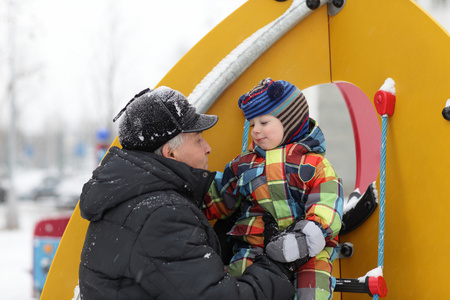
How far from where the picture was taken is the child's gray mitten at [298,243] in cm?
189

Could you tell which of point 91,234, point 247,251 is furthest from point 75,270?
point 247,251

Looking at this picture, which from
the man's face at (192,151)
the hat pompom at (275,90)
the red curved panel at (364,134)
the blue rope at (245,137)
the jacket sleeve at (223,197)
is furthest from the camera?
the red curved panel at (364,134)

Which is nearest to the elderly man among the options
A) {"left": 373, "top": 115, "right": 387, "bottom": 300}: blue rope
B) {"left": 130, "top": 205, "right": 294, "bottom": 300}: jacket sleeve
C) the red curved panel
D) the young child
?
{"left": 130, "top": 205, "right": 294, "bottom": 300}: jacket sleeve

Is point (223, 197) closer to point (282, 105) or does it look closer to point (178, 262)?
point (282, 105)

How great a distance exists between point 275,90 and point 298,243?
0.63 meters

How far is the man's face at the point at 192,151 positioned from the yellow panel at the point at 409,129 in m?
0.83

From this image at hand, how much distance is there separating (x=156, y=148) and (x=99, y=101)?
1647 cm

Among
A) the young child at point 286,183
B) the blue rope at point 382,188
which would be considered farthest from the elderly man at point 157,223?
the blue rope at point 382,188

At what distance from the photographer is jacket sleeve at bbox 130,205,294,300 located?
1.62 metres

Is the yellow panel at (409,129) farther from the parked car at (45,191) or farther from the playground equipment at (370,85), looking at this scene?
the parked car at (45,191)

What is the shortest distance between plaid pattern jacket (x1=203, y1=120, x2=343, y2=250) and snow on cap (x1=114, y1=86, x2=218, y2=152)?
1.29ft

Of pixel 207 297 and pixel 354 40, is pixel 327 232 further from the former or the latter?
pixel 354 40

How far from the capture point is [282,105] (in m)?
2.15

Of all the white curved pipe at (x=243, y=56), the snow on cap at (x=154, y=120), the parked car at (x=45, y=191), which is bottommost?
the snow on cap at (x=154, y=120)
